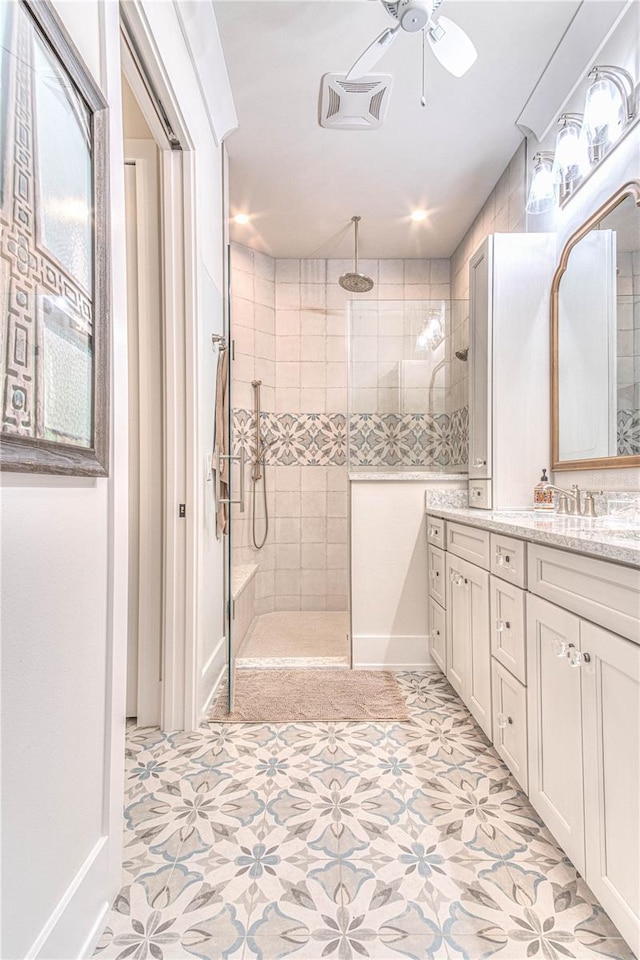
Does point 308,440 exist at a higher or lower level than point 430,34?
lower

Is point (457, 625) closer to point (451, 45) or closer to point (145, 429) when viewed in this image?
point (145, 429)

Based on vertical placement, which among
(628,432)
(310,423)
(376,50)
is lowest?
(628,432)

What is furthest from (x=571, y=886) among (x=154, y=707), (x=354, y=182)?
(x=354, y=182)

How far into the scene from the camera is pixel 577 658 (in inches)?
46.0

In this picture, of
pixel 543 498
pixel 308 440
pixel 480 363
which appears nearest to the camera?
pixel 543 498

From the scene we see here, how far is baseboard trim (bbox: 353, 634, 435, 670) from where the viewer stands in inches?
108

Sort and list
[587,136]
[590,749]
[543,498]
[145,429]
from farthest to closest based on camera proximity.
A: 1. [543,498]
2. [145,429]
3. [587,136]
4. [590,749]

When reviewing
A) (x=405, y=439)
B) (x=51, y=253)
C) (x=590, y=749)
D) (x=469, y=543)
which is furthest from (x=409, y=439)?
(x=51, y=253)

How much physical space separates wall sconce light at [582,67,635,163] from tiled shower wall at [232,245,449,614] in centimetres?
221

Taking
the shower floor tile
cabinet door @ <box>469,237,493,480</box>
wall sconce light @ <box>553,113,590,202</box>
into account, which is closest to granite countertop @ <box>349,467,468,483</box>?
cabinet door @ <box>469,237,493,480</box>

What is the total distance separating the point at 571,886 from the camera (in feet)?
4.01

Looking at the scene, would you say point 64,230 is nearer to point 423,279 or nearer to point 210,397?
point 210,397

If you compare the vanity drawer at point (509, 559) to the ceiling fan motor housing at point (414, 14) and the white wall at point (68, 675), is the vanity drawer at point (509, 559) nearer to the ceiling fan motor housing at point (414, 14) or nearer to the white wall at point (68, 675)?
the white wall at point (68, 675)

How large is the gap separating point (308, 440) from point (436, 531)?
179 centimetres
